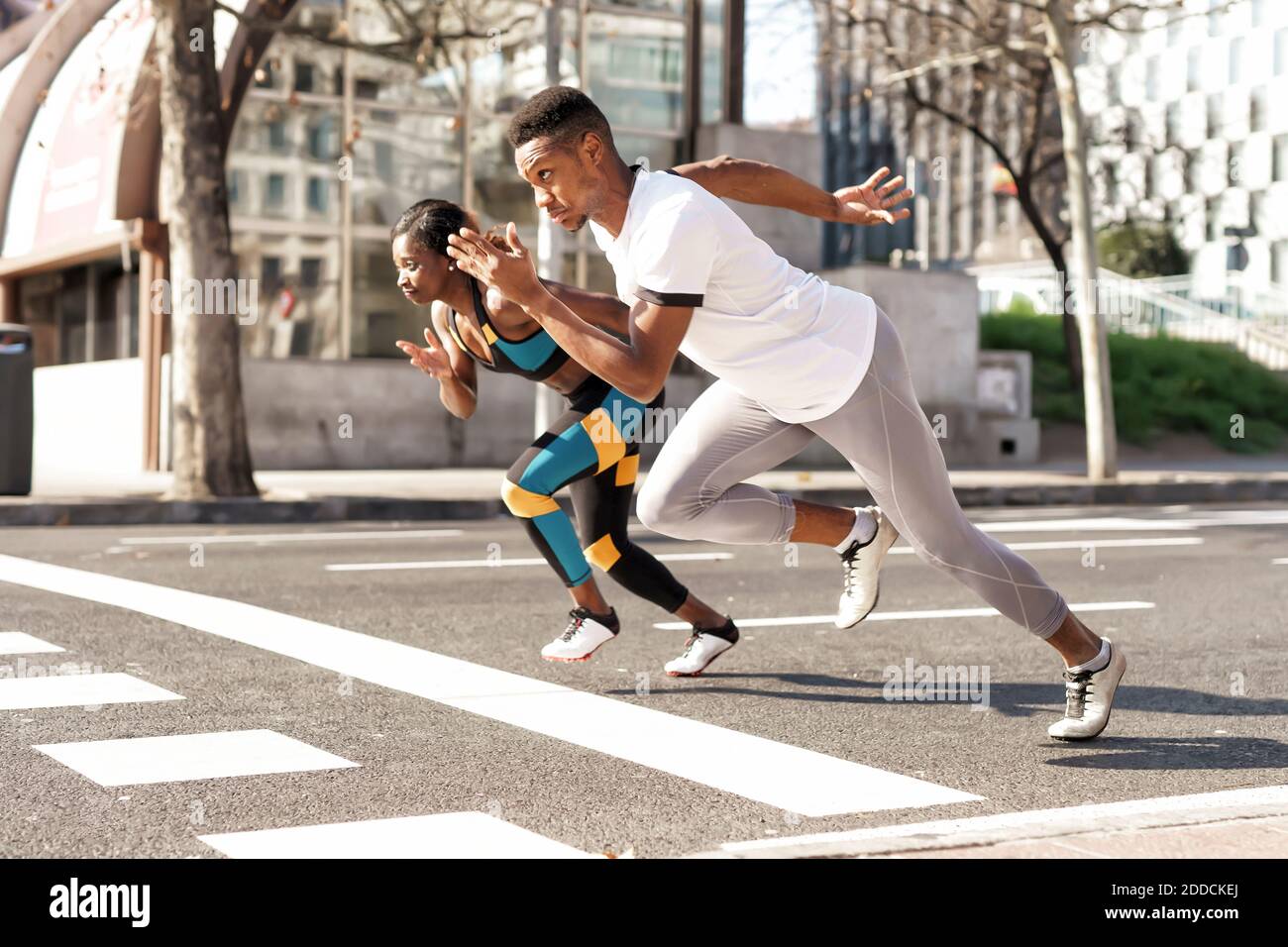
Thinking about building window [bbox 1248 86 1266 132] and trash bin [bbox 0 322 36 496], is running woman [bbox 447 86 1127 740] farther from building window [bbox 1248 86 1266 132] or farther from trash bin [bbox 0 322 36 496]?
building window [bbox 1248 86 1266 132]

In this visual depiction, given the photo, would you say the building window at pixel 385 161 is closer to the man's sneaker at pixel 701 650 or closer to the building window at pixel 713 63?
the building window at pixel 713 63

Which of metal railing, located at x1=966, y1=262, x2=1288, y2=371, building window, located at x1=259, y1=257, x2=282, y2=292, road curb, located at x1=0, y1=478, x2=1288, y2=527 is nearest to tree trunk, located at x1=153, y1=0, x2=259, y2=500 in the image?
road curb, located at x1=0, y1=478, x2=1288, y2=527

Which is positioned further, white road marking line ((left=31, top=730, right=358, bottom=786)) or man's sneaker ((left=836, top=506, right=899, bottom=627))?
man's sneaker ((left=836, top=506, right=899, bottom=627))

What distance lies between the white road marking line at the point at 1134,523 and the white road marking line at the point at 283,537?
169 inches

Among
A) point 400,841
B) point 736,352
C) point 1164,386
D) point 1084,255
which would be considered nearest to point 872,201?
point 736,352

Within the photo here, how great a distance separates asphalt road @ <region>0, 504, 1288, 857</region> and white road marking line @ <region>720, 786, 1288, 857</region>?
0.09 metres

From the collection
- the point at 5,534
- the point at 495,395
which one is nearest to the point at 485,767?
the point at 5,534

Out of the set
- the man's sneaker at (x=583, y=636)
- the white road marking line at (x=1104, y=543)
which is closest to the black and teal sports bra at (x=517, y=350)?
the man's sneaker at (x=583, y=636)

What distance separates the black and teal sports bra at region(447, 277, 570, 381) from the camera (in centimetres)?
583

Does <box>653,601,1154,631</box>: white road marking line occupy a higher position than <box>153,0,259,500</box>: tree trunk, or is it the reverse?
<box>153,0,259,500</box>: tree trunk

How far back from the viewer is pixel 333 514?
577 inches

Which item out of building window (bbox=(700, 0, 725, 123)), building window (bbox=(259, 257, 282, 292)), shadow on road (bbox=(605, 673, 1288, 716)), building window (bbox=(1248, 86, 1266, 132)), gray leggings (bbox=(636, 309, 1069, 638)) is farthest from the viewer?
building window (bbox=(1248, 86, 1266, 132))

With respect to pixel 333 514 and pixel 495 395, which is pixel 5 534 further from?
pixel 495 395
